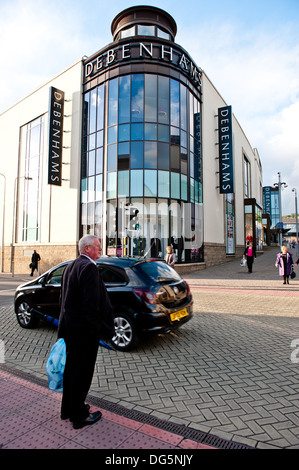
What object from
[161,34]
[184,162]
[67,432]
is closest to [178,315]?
[67,432]

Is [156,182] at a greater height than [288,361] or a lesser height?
greater

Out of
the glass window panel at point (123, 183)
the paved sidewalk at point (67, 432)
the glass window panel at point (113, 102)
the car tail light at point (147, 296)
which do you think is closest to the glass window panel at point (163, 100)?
the glass window panel at point (113, 102)

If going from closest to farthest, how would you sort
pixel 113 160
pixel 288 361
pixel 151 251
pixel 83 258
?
pixel 83 258 < pixel 288 361 < pixel 151 251 < pixel 113 160

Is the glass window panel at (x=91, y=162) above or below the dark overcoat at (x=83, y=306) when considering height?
above

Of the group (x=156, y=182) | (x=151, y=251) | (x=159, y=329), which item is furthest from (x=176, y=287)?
(x=156, y=182)

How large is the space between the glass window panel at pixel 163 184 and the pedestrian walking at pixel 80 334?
602 inches

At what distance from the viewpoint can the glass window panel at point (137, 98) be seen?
17859 millimetres

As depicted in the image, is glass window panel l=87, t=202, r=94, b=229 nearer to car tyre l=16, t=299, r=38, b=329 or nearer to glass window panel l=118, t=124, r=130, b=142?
glass window panel l=118, t=124, r=130, b=142

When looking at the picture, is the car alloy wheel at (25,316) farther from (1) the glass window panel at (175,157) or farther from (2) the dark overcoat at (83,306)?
(1) the glass window panel at (175,157)

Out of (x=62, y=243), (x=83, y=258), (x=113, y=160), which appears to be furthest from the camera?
(x=62, y=243)

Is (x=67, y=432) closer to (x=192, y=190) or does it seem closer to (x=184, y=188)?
(x=184, y=188)
